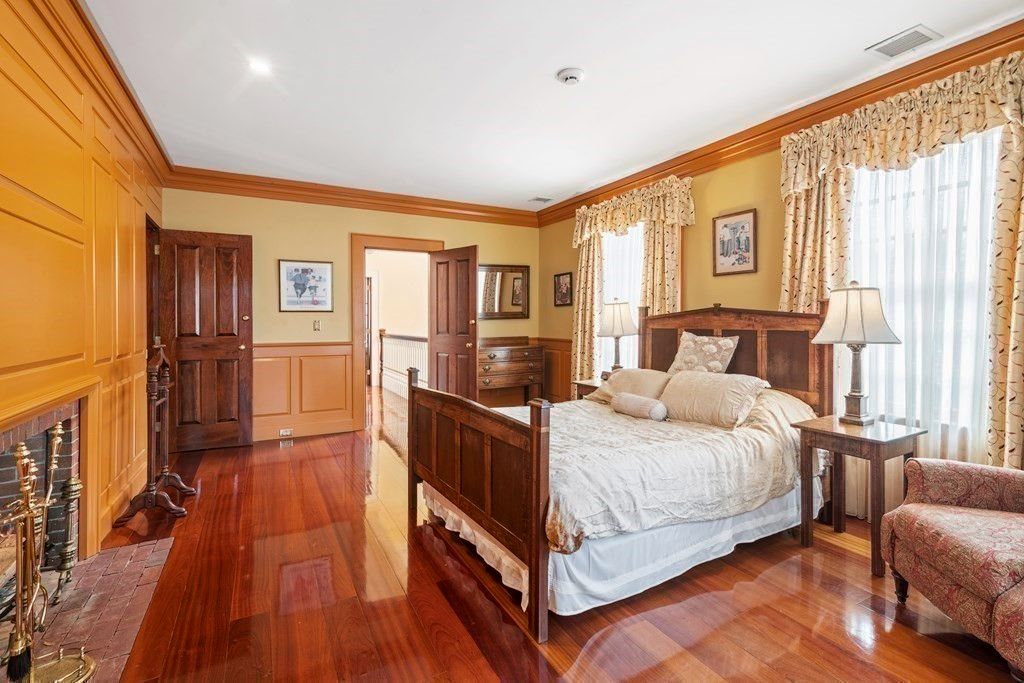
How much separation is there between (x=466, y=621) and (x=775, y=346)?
2496mm

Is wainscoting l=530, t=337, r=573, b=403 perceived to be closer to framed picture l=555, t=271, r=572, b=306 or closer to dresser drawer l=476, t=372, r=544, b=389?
dresser drawer l=476, t=372, r=544, b=389

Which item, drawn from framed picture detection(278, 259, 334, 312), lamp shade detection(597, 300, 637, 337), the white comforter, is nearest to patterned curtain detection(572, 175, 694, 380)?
lamp shade detection(597, 300, 637, 337)

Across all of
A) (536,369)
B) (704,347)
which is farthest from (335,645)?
(536,369)

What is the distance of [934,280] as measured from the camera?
2.79 m

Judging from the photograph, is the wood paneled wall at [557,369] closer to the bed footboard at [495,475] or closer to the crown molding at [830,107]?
the crown molding at [830,107]

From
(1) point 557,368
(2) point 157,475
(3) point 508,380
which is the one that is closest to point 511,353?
(3) point 508,380

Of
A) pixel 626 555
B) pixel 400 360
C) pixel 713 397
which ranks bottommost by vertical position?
pixel 626 555

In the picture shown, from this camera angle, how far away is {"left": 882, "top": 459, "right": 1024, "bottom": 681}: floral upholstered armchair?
163cm

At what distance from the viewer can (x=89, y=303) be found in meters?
2.51

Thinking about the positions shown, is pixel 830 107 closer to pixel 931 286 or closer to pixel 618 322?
pixel 931 286

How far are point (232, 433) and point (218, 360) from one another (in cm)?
71

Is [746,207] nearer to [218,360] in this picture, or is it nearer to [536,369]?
[536,369]

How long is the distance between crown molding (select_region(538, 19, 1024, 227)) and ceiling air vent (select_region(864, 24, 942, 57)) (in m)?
0.18

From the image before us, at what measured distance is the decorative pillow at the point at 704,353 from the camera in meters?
3.47
